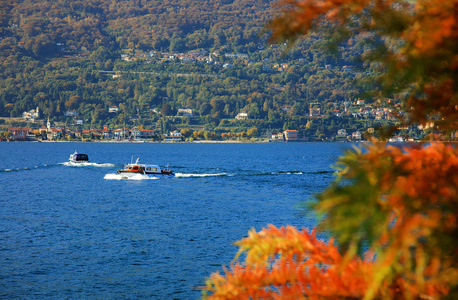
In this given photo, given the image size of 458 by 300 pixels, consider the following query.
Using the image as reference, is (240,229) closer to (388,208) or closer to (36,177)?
(388,208)

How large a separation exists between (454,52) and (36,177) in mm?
68348

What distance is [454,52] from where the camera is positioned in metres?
3.55

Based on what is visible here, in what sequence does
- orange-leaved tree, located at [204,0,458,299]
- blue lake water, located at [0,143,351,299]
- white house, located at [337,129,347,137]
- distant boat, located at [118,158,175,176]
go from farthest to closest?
white house, located at [337,129,347,137] → distant boat, located at [118,158,175,176] → blue lake water, located at [0,143,351,299] → orange-leaved tree, located at [204,0,458,299]

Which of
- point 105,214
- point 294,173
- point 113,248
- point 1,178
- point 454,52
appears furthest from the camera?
point 294,173

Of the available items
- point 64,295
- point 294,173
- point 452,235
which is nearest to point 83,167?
point 294,173

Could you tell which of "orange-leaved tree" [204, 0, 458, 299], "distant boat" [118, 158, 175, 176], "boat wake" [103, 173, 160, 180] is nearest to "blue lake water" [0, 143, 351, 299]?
"orange-leaved tree" [204, 0, 458, 299]

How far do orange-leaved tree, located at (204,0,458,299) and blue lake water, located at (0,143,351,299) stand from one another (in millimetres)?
467

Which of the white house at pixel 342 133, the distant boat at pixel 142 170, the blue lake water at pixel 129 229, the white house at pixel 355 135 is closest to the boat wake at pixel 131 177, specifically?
Result: the distant boat at pixel 142 170

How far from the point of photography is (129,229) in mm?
31953

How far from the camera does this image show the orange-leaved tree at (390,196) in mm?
3252

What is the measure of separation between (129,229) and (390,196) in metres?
29.7

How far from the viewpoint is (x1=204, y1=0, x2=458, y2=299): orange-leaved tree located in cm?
325

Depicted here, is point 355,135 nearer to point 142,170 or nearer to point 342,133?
point 342,133

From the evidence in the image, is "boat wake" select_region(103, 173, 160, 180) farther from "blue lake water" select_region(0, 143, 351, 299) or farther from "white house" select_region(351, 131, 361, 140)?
"white house" select_region(351, 131, 361, 140)
